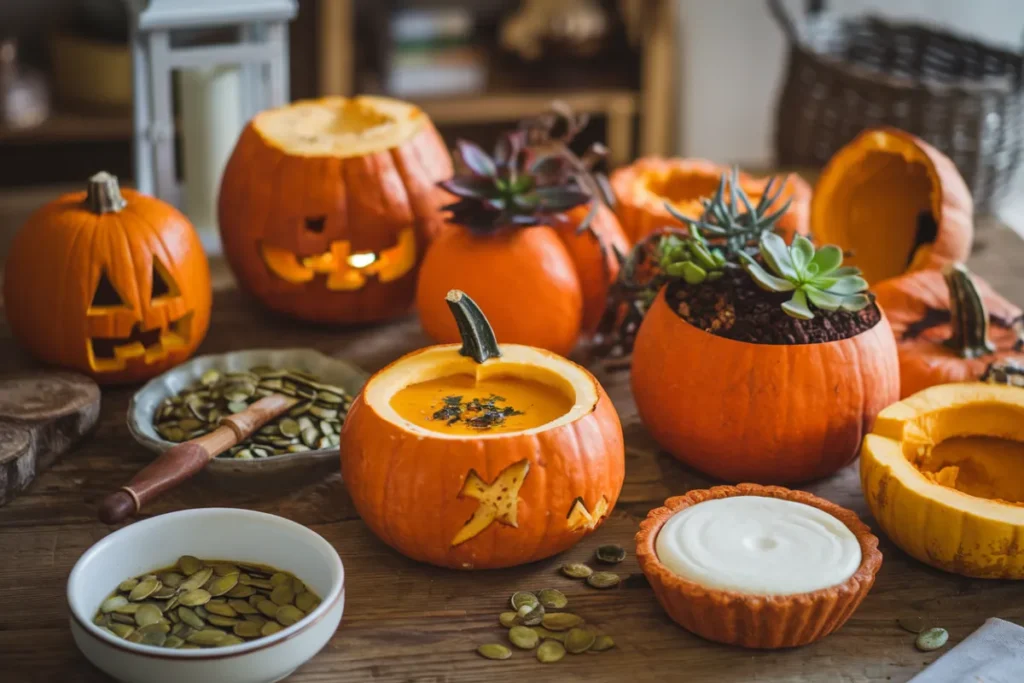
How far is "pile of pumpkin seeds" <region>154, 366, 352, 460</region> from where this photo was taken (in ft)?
3.90

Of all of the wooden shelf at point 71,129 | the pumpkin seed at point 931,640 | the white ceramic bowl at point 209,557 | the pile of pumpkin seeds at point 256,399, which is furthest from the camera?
the wooden shelf at point 71,129

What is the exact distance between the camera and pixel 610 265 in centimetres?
145

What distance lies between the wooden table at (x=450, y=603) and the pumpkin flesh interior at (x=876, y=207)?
0.44 metres

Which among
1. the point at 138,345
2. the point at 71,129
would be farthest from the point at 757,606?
the point at 71,129

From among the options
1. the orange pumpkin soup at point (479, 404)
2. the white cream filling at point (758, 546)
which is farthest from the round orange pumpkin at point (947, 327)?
the orange pumpkin soup at point (479, 404)

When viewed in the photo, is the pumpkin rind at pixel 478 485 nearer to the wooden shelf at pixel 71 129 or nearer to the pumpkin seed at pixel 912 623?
the pumpkin seed at pixel 912 623

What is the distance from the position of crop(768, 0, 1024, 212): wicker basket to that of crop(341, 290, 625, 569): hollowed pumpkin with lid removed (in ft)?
3.45

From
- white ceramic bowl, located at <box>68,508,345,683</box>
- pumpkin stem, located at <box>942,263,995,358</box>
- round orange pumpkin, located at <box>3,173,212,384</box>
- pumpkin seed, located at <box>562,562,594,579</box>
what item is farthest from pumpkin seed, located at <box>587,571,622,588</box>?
round orange pumpkin, located at <box>3,173,212,384</box>

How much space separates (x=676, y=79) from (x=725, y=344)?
7.40 feet

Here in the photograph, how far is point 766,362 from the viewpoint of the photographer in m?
1.14

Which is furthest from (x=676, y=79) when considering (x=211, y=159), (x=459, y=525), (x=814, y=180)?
(x=459, y=525)

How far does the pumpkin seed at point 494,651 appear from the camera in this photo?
0.95 metres

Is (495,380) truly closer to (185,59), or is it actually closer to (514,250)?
(514,250)

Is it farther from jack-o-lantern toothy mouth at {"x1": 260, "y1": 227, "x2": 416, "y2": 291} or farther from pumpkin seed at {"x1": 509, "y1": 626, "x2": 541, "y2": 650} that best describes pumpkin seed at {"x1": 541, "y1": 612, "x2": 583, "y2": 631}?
jack-o-lantern toothy mouth at {"x1": 260, "y1": 227, "x2": 416, "y2": 291}
